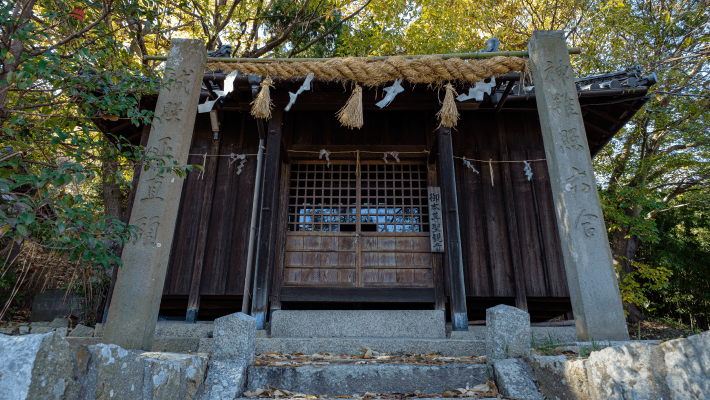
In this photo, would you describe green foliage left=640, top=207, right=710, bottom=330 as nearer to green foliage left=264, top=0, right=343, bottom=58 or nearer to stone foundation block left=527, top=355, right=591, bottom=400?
green foliage left=264, top=0, right=343, bottom=58

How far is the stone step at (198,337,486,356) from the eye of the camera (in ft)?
16.2

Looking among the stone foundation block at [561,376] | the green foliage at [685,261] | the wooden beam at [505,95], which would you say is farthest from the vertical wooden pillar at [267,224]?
the green foliage at [685,261]

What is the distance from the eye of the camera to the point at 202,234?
23.5ft

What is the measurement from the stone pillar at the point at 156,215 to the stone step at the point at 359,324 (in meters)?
2.66

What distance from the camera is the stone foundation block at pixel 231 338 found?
12.0 ft

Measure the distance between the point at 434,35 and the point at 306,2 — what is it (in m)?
4.98

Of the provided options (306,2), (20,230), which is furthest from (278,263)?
(306,2)

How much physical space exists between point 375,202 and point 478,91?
2801 millimetres

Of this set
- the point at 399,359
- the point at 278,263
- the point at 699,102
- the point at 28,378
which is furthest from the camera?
the point at 699,102

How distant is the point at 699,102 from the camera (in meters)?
10.7

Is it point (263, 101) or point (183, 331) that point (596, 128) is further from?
point (183, 331)

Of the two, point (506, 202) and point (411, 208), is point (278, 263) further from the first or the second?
point (506, 202)

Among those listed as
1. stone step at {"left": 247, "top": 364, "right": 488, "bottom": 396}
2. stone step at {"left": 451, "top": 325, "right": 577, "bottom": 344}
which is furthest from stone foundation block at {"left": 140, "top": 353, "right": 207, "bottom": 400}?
stone step at {"left": 451, "top": 325, "right": 577, "bottom": 344}

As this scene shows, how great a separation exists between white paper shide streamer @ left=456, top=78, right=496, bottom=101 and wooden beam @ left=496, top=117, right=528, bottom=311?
5.53 feet
